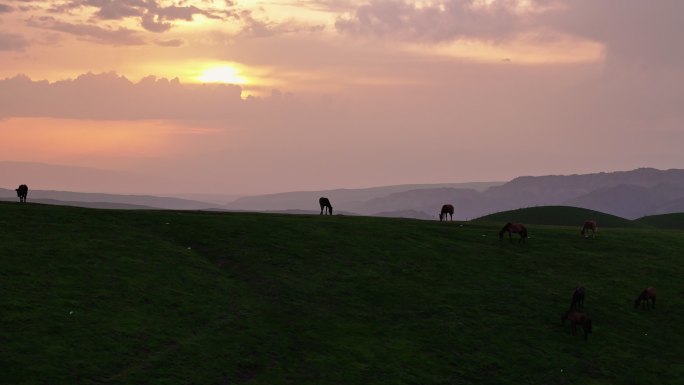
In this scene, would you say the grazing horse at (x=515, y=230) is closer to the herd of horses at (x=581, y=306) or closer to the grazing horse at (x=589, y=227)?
the grazing horse at (x=589, y=227)

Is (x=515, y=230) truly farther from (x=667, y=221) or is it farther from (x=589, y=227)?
(x=667, y=221)

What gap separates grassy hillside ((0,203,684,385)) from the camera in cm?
3850

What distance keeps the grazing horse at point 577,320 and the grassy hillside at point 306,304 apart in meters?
0.84

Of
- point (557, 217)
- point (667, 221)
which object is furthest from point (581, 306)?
point (667, 221)

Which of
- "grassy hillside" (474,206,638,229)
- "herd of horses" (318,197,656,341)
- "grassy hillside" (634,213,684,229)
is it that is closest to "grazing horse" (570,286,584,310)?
"herd of horses" (318,197,656,341)

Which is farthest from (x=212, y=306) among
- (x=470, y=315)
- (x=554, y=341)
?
(x=554, y=341)

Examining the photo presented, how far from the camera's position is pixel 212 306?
45.8 metres

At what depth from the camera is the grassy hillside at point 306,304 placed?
126 feet

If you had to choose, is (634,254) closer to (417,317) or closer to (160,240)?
(417,317)

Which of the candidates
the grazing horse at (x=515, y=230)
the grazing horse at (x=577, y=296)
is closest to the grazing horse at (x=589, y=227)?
the grazing horse at (x=515, y=230)

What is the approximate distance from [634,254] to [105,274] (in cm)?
4730

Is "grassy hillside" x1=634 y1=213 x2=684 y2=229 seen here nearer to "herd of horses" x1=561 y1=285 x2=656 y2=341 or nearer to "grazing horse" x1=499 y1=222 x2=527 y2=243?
"grazing horse" x1=499 y1=222 x2=527 y2=243

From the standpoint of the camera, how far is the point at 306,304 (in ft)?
159

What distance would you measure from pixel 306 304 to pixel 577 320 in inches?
701
